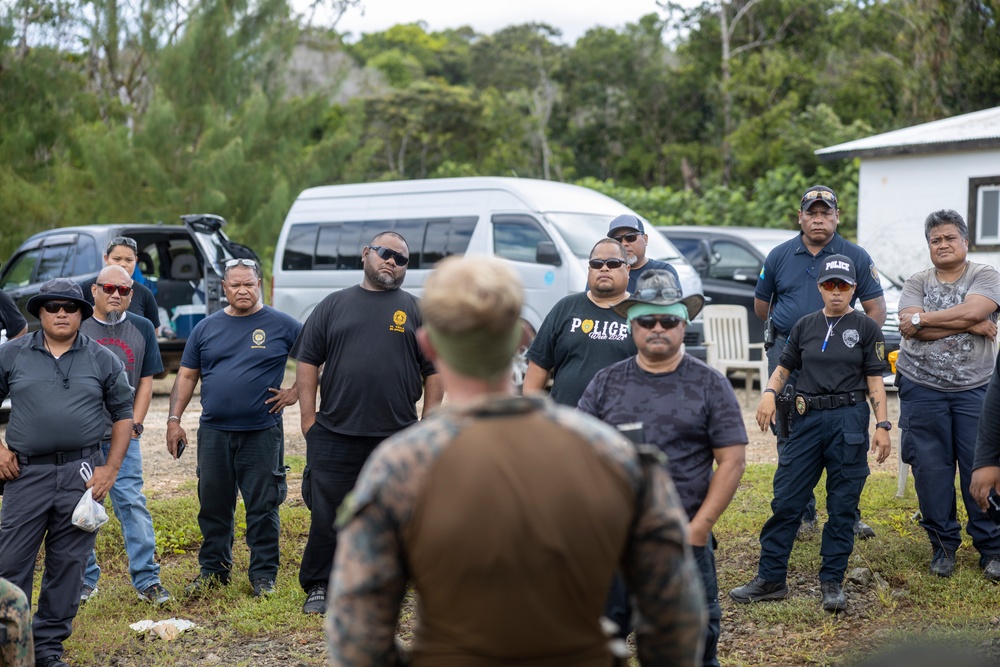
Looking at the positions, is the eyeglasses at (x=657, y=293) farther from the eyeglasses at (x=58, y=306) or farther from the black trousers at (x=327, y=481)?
the eyeglasses at (x=58, y=306)

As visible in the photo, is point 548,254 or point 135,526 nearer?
point 135,526

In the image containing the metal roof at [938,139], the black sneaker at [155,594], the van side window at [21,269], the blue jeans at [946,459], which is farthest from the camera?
the metal roof at [938,139]

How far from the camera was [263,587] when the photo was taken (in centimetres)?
596

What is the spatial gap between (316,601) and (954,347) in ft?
12.4

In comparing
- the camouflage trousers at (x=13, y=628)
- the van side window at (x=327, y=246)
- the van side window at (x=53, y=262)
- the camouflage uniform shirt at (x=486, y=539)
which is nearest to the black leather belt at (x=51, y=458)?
the camouflage trousers at (x=13, y=628)

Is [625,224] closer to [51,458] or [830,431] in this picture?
[830,431]

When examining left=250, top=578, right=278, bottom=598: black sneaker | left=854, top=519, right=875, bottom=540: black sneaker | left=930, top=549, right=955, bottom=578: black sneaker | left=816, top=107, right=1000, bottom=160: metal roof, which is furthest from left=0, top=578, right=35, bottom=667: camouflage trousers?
left=816, top=107, right=1000, bottom=160: metal roof

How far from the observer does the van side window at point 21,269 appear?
500 inches

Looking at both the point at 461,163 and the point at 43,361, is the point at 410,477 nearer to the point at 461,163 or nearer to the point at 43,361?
the point at 43,361

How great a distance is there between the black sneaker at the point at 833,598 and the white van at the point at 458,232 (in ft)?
20.5

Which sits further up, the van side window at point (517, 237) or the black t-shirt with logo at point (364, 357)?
the van side window at point (517, 237)

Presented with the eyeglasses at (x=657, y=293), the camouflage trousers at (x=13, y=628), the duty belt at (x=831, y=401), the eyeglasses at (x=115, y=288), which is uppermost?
the eyeglasses at (x=115, y=288)

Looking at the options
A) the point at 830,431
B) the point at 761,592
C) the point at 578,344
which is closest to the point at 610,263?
the point at 578,344

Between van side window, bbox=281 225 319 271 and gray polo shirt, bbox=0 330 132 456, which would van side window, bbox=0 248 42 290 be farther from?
gray polo shirt, bbox=0 330 132 456
